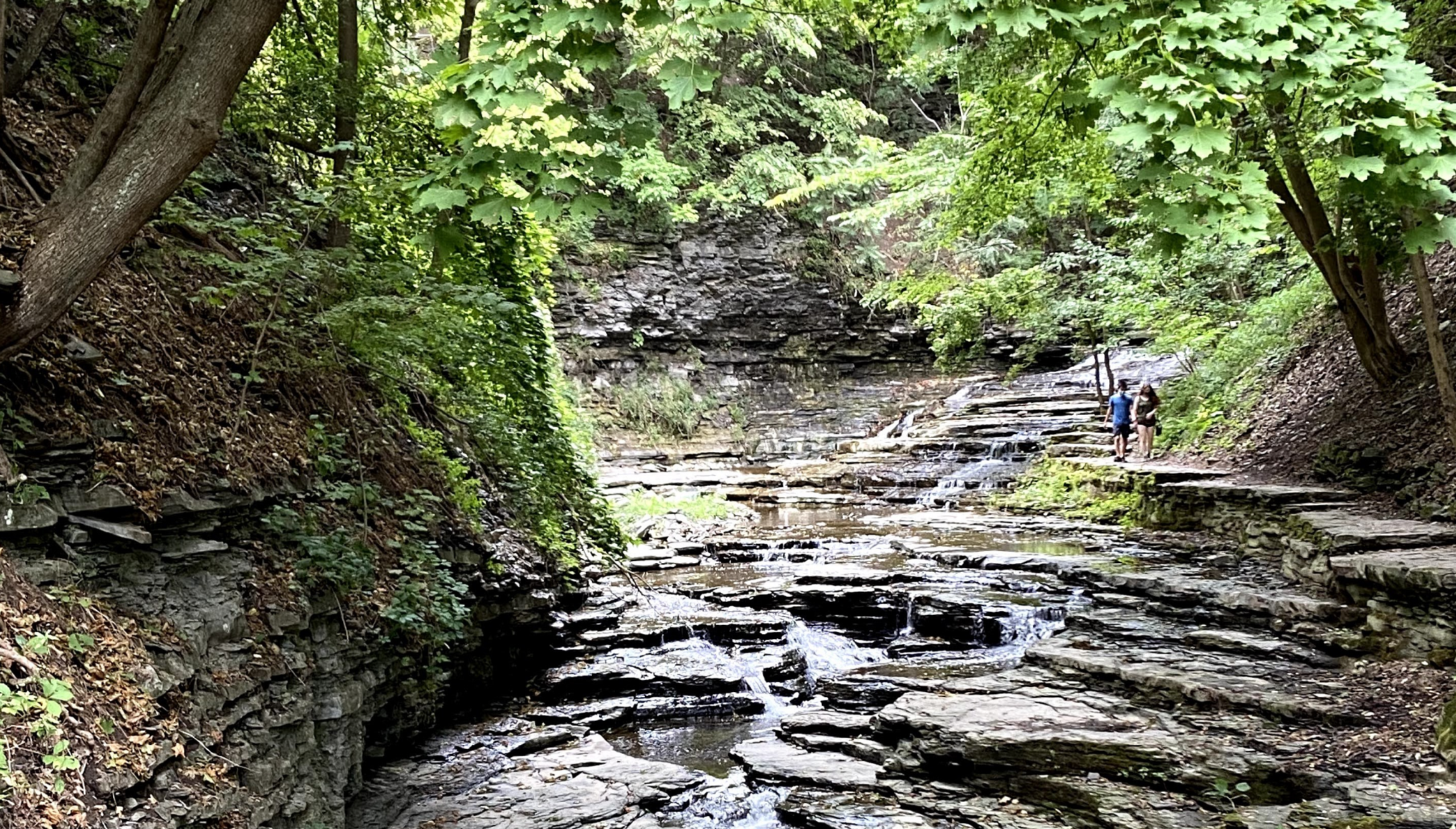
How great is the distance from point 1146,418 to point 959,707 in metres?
9.01

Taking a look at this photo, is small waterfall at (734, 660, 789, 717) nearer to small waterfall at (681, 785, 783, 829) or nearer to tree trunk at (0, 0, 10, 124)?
small waterfall at (681, 785, 783, 829)

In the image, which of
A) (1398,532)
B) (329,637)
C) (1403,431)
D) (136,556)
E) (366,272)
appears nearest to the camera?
(136,556)

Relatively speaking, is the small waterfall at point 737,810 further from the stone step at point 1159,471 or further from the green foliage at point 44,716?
the stone step at point 1159,471

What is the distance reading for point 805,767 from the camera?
5.39 m

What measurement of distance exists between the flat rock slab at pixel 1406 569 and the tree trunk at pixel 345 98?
22.7ft

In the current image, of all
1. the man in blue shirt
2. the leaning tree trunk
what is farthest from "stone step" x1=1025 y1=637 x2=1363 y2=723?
the man in blue shirt

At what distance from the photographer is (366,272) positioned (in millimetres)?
4945

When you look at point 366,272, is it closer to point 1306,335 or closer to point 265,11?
point 265,11

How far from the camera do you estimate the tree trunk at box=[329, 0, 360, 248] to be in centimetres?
597

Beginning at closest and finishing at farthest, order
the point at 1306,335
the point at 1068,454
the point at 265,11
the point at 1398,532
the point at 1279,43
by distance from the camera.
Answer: the point at 1279,43
the point at 265,11
the point at 1398,532
the point at 1306,335
the point at 1068,454

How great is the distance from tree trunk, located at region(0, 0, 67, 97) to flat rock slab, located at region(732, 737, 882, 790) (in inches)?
210

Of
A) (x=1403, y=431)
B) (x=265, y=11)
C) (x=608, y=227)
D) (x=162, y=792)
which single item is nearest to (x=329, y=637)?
(x=162, y=792)

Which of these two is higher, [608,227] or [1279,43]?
[608,227]

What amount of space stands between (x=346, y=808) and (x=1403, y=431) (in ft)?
28.0
